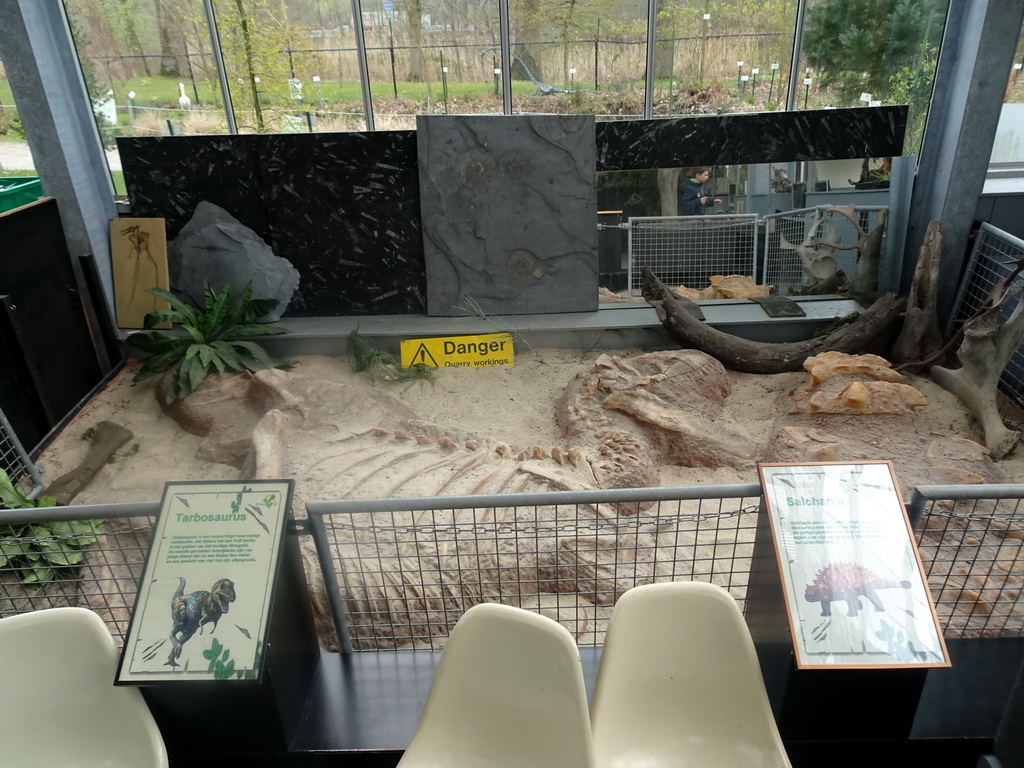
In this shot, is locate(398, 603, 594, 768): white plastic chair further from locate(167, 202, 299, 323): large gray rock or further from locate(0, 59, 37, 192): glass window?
locate(0, 59, 37, 192): glass window

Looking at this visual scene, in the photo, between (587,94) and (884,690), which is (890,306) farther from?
(884,690)

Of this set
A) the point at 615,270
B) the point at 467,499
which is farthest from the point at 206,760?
the point at 615,270

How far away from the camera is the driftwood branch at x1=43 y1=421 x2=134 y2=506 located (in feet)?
13.9

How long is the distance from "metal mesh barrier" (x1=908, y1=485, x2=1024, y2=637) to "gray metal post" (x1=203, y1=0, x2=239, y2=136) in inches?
209

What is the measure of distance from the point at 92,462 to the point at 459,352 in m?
2.42

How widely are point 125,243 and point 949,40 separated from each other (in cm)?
609

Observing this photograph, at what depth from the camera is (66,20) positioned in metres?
5.44

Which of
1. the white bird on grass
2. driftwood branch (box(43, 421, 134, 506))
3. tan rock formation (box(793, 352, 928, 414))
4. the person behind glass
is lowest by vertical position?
driftwood branch (box(43, 421, 134, 506))

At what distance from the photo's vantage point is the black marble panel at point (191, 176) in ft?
17.8

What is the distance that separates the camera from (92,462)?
444cm

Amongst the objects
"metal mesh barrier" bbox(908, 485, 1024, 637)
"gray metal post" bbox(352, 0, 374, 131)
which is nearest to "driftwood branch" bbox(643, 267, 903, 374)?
"metal mesh barrier" bbox(908, 485, 1024, 637)

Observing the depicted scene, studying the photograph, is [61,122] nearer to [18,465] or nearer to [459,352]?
[18,465]

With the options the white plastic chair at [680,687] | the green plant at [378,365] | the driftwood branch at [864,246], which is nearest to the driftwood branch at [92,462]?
the green plant at [378,365]

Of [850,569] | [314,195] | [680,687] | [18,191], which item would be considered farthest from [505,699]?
[18,191]
